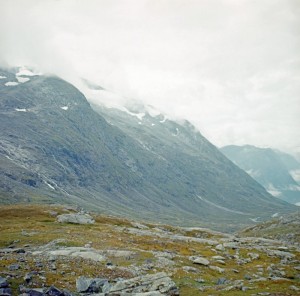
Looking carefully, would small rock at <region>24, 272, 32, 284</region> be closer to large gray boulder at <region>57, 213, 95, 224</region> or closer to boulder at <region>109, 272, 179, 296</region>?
boulder at <region>109, 272, 179, 296</region>

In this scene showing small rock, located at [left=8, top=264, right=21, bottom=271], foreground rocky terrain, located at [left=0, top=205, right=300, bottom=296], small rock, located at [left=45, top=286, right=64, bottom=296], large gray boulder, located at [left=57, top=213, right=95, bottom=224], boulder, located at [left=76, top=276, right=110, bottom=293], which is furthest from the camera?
large gray boulder, located at [left=57, top=213, right=95, bottom=224]

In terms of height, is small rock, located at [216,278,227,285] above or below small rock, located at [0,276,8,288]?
Result: above

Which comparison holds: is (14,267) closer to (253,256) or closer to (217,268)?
(217,268)

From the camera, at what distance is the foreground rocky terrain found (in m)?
32.8

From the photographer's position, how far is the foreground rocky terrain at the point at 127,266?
32844mm

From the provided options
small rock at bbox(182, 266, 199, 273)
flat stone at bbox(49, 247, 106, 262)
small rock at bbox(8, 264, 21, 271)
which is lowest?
small rock at bbox(8, 264, 21, 271)

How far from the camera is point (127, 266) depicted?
142 feet

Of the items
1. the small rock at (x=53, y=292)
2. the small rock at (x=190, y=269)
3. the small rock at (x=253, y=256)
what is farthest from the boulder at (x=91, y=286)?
the small rock at (x=253, y=256)

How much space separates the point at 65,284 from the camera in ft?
110

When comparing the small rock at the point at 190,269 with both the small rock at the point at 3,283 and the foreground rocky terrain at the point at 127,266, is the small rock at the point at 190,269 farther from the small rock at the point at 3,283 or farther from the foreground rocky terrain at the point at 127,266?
the small rock at the point at 3,283

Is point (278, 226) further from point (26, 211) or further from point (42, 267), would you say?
point (42, 267)

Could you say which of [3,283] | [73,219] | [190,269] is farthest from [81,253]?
[73,219]

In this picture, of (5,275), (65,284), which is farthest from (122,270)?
(5,275)

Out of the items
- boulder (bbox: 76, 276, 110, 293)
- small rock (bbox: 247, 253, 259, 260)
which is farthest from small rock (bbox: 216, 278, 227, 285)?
small rock (bbox: 247, 253, 259, 260)
